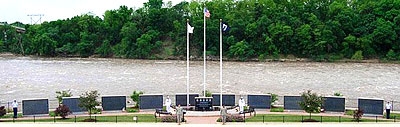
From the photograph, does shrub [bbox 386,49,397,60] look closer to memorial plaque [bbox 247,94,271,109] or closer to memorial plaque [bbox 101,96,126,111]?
memorial plaque [bbox 247,94,271,109]

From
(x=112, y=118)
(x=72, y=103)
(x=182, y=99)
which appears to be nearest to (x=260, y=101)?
(x=182, y=99)

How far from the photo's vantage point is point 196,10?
430ft

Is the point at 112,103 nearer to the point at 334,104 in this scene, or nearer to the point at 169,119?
the point at 169,119

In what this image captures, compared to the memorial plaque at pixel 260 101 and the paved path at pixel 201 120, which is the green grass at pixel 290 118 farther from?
the memorial plaque at pixel 260 101

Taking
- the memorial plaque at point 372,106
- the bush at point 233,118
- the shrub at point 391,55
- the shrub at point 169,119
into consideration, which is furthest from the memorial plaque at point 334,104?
the shrub at point 391,55

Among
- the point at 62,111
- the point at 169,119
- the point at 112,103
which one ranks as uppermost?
the point at 112,103

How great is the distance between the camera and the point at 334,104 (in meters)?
37.1

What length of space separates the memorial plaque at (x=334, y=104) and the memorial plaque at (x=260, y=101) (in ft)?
11.9

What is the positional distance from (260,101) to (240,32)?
83430 mm

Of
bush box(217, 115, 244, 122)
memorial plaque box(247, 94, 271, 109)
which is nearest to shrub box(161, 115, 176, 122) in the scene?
bush box(217, 115, 244, 122)

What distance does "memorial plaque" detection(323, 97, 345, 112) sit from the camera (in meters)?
36.9

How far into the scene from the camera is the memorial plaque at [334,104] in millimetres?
36906

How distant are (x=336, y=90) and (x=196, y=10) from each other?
76.8 metres

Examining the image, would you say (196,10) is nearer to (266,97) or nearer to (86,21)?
(86,21)
